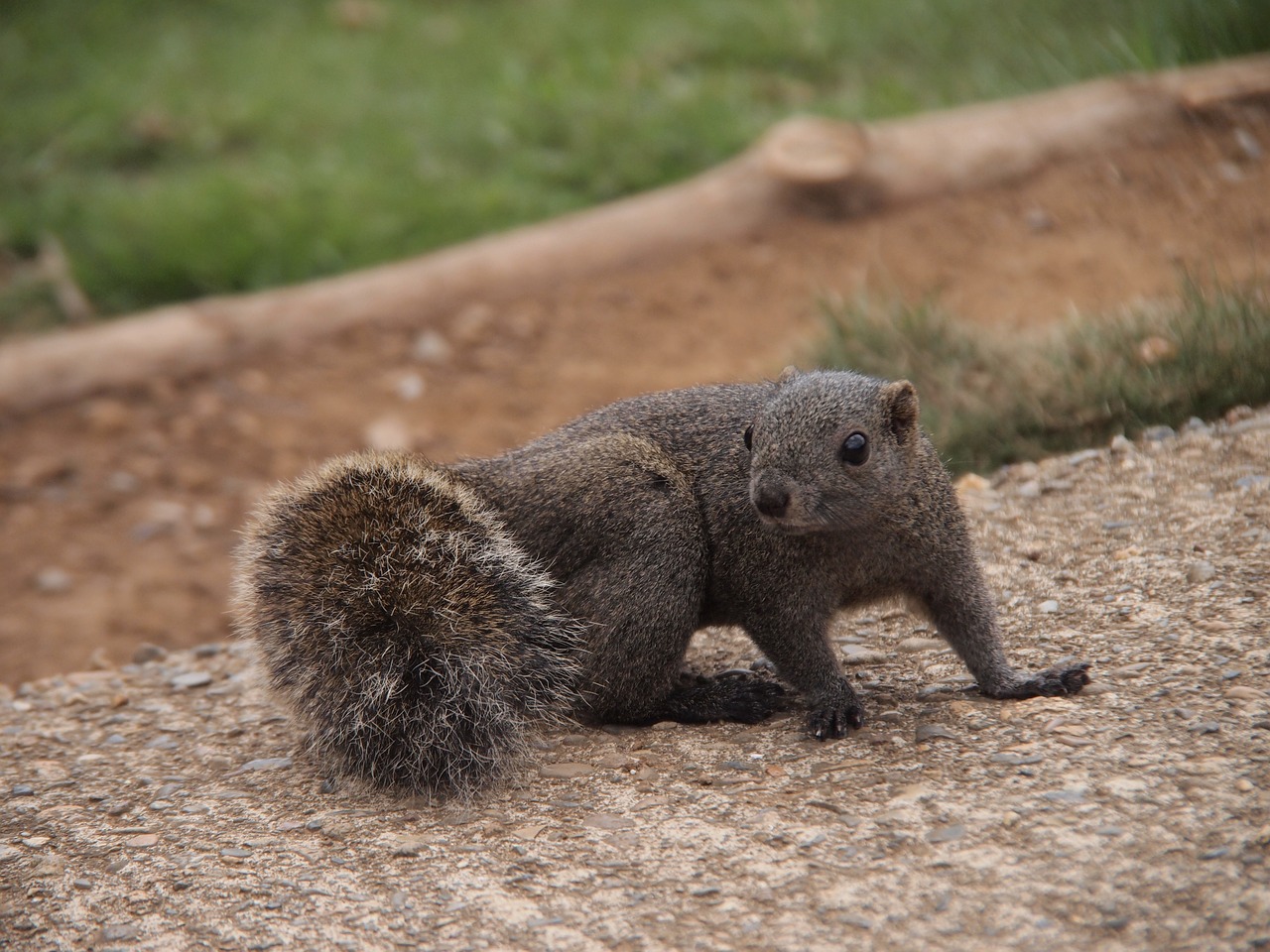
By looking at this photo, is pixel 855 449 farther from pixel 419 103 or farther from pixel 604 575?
pixel 419 103

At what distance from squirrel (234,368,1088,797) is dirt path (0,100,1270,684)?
8.02ft

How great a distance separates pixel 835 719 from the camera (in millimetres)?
3334

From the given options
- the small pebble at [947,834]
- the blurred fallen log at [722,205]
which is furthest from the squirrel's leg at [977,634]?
the blurred fallen log at [722,205]

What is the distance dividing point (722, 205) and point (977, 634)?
15.8ft

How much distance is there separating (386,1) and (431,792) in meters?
8.88

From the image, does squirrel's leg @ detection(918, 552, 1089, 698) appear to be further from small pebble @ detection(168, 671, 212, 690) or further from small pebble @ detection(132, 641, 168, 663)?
small pebble @ detection(132, 641, 168, 663)

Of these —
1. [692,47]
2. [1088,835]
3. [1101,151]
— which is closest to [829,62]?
[692,47]

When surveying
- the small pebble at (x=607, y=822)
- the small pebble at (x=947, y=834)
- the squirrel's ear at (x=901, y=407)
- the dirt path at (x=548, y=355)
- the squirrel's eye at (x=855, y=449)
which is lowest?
the small pebble at (x=947, y=834)

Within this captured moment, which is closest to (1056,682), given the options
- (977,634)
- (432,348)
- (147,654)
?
(977,634)

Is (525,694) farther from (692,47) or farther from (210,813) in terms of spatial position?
(692,47)

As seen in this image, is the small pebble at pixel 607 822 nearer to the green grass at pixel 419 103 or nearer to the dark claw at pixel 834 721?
the dark claw at pixel 834 721

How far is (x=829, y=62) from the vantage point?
9172 mm

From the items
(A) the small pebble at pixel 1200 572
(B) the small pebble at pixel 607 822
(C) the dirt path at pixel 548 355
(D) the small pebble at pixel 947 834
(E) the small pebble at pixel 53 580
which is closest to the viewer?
(D) the small pebble at pixel 947 834

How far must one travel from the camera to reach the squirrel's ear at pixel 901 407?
3.29 metres
